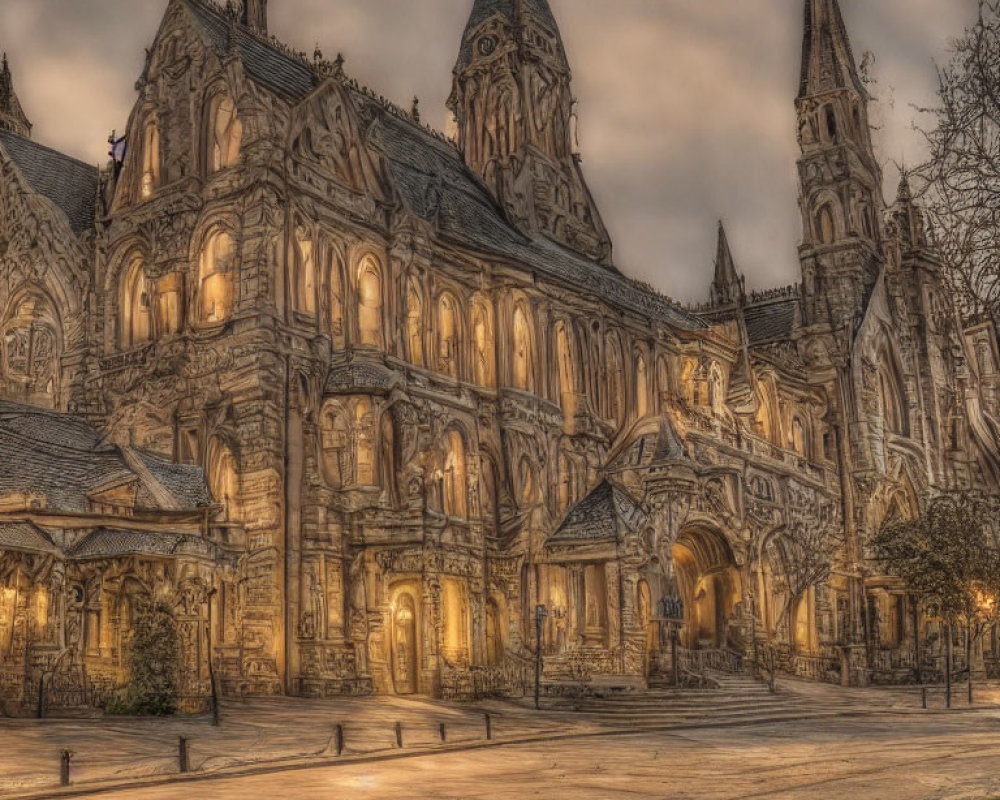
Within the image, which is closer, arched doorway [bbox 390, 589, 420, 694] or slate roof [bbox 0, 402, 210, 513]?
slate roof [bbox 0, 402, 210, 513]

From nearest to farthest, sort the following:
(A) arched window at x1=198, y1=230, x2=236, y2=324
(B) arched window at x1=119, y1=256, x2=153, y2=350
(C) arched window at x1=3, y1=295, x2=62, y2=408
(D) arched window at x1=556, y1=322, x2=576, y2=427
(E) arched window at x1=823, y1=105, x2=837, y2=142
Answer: (A) arched window at x1=198, y1=230, x2=236, y2=324 < (B) arched window at x1=119, y1=256, x2=153, y2=350 < (C) arched window at x1=3, y1=295, x2=62, y2=408 < (D) arched window at x1=556, y1=322, x2=576, y2=427 < (E) arched window at x1=823, y1=105, x2=837, y2=142

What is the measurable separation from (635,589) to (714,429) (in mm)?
13658

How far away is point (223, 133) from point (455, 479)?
13.1 meters

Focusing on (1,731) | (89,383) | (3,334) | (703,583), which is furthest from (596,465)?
(1,731)

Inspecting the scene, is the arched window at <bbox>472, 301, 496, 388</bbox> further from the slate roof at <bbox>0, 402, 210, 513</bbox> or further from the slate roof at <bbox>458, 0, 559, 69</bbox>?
the slate roof at <bbox>458, 0, 559, 69</bbox>

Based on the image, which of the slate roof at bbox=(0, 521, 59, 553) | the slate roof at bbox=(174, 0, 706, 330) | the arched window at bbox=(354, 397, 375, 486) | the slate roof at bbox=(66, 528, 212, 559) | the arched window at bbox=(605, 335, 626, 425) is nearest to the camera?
the slate roof at bbox=(0, 521, 59, 553)

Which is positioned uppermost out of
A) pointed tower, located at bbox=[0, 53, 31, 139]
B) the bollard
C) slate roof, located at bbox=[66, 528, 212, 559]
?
pointed tower, located at bbox=[0, 53, 31, 139]

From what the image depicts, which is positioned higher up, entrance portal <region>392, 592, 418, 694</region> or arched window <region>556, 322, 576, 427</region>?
arched window <region>556, 322, 576, 427</region>

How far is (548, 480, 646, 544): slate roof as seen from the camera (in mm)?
43719

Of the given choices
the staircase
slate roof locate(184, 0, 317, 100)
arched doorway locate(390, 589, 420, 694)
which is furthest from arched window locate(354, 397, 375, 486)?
slate roof locate(184, 0, 317, 100)

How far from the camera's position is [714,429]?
55031mm

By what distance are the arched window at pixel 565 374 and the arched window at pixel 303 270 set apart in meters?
11.7

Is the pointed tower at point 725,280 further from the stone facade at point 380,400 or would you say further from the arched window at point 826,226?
the stone facade at point 380,400

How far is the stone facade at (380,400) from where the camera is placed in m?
37.8
